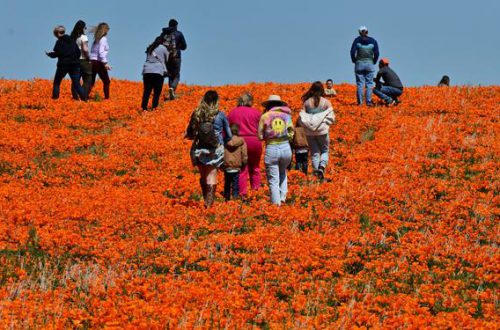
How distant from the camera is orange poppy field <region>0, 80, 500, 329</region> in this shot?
28.3 ft

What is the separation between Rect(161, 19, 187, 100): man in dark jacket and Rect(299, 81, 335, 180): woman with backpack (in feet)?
31.0

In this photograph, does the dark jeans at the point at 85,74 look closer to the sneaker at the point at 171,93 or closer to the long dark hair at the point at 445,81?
the sneaker at the point at 171,93

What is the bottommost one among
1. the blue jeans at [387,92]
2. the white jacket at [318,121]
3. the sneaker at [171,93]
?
the white jacket at [318,121]

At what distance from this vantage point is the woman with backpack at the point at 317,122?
16.4m

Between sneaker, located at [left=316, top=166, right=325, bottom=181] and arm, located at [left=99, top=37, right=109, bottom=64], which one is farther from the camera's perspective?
arm, located at [left=99, top=37, right=109, bottom=64]

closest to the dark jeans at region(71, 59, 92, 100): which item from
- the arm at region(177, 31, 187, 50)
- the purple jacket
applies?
the arm at region(177, 31, 187, 50)

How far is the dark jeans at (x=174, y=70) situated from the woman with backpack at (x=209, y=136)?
11934 millimetres

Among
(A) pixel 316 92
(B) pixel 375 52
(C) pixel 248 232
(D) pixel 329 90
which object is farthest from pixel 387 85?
(C) pixel 248 232

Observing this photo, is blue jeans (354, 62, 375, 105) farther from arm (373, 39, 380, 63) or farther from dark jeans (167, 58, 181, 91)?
dark jeans (167, 58, 181, 91)

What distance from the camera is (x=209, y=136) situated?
13.9 meters

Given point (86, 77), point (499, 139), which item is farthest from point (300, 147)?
point (86, 77)

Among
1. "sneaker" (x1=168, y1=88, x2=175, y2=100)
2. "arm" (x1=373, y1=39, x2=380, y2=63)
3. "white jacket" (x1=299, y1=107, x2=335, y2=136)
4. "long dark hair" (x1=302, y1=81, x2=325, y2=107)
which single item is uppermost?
"arm" (x1=373, y1=39, x2=380, y2=63)

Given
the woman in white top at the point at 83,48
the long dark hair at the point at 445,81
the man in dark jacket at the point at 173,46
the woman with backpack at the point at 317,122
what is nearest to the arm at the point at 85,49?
the woman in white top at the point at 83,48

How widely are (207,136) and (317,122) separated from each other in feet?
11.6
